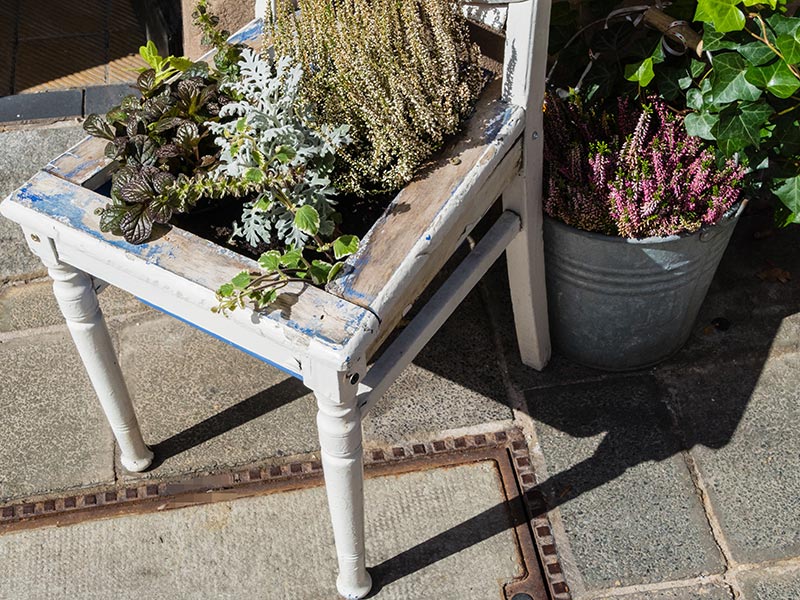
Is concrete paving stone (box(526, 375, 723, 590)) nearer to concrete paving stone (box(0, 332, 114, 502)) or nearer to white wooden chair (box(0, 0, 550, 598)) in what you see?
white wooden chair (box(0, 0, 550, 598))

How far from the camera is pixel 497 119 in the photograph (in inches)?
75.7

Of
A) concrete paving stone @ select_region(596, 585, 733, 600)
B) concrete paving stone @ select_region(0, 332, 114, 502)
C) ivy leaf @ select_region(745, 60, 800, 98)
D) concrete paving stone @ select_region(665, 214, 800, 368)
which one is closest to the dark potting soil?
ivy leaf @ select_region(745, 60, 800, 98)

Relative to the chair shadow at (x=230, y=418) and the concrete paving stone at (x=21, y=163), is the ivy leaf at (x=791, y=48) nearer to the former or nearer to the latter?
the chair shadow at (x=230, y=418)

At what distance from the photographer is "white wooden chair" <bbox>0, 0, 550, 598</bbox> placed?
1631 millimetres

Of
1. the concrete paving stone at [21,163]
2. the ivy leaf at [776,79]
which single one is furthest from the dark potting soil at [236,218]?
the concrete paving stone at [21,163]

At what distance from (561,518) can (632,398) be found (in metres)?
0.41

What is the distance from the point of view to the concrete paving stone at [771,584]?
216 centimetres

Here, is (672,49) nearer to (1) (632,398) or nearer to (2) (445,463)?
(1) (632,398)

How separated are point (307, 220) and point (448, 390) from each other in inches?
40.9

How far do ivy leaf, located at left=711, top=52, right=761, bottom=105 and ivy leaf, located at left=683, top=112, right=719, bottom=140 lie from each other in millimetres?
91

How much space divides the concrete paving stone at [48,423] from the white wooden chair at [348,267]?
407 mm

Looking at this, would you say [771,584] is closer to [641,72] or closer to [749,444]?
[749,444]

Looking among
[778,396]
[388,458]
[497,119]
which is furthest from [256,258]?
[778,396]

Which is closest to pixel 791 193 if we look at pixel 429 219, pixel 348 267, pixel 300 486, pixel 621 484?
pixel 621 484
